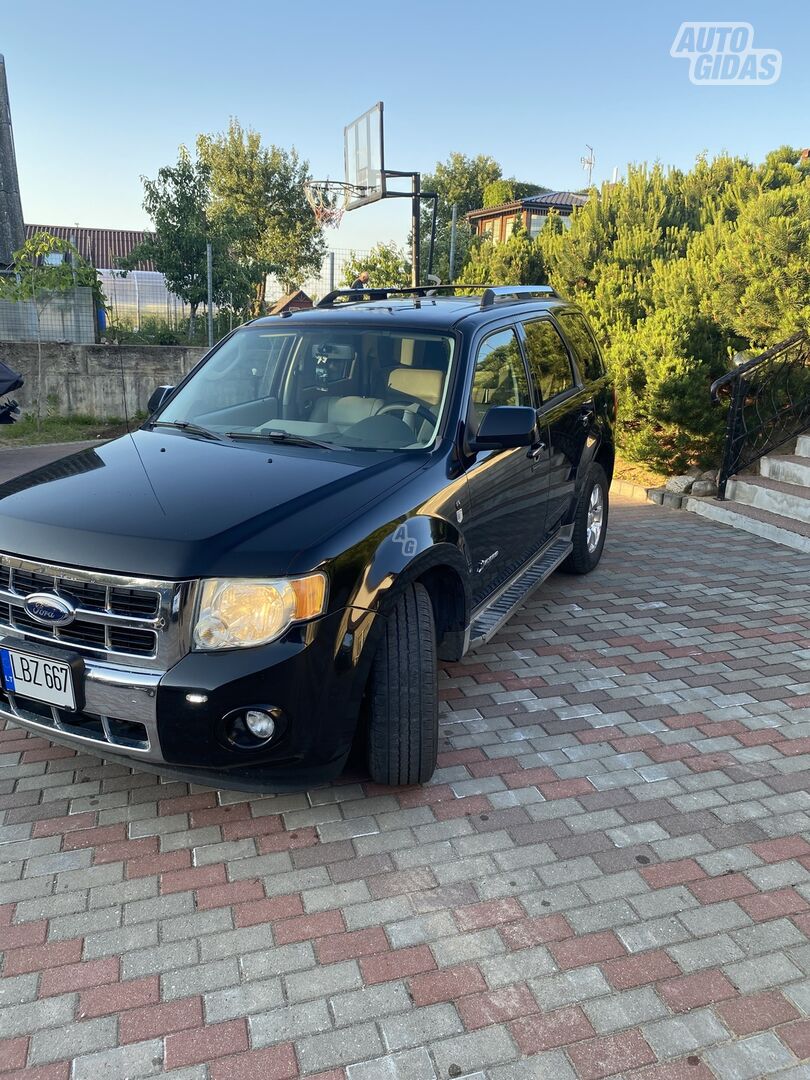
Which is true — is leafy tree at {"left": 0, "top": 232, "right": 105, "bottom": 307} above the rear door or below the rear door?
above

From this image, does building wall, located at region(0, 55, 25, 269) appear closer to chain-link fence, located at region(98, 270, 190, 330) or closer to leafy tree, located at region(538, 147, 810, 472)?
chain-link fence, located at region(98, 270, 190, 330)

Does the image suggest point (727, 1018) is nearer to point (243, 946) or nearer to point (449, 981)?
point (449, 981)

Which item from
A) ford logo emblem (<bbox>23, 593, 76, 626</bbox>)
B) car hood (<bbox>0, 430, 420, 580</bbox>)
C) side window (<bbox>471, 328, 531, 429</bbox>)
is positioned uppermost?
side window (<bbox>471, 328, 531, 429</bbox>)

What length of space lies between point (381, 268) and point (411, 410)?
1321 cm

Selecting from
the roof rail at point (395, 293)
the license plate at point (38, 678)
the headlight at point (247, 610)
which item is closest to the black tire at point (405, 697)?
the headlight at point (247, 610)

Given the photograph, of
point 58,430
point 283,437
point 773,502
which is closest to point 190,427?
point 283,437

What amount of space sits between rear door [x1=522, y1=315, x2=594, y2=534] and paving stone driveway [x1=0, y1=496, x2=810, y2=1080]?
1501 millimetres

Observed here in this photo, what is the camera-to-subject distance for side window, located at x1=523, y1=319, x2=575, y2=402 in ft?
15.4

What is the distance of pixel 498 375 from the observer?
414 cm

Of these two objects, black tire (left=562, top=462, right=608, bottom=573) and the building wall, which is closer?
black tire (left=562, top=462, right=608, bottom=573)

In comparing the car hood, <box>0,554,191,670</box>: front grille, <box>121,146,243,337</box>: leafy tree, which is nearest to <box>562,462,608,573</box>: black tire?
the car hood

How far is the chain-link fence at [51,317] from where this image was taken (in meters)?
13.1

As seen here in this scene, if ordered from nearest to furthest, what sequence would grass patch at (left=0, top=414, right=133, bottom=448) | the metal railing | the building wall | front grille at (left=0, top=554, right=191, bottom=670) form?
1. front grille at (left=0, top=554, right=191, bottom=670)
2. the metal railing
3. grass patch at (left=0, top=414, right=133, bottom=448)
4. the building wall

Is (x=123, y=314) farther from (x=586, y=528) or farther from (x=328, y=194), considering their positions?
(x=586, y=528)
